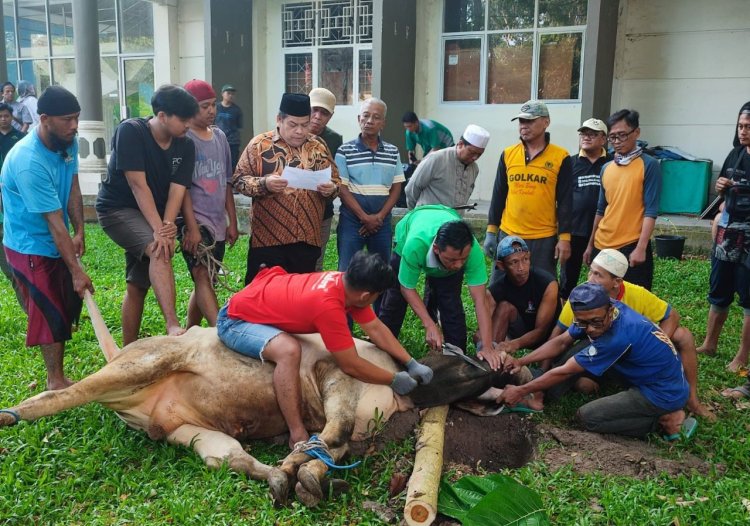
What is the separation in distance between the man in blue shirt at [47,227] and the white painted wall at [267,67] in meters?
9.63

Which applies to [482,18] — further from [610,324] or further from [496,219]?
[610,324]

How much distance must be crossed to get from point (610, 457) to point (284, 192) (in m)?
2.92

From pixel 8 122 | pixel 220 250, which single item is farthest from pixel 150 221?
pixel 8 122

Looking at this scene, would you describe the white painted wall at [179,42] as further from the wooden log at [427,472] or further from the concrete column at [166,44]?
the wooden log at [427,472]

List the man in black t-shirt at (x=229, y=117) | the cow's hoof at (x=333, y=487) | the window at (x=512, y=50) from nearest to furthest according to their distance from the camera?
the cow's hoof at (x=333, y=487)
the window at (x=512, y=50)
the man in black t-shirt at (x=229, y=117)

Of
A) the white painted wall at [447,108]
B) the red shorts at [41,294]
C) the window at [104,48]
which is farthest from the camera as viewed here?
the window at [104,48]

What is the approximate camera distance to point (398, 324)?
229 inches

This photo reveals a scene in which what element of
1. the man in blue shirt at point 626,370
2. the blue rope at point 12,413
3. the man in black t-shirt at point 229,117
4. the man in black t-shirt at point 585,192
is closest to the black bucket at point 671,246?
the man in black t-shirt at point 585,192

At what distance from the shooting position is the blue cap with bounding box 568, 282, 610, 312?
4.30 metres

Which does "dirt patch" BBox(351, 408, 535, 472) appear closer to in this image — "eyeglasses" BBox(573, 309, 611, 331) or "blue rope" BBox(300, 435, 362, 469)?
"blue rope" BBox(300, 435, 362, 469)

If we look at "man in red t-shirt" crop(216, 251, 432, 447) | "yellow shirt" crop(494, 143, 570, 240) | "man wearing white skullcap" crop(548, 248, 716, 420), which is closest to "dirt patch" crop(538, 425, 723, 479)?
"man wearing white skullcap" crop(548, 248, 716, 420)

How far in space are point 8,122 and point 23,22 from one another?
11660 mm

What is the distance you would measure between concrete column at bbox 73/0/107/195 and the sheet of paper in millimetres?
9769

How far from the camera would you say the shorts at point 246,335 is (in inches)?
165
